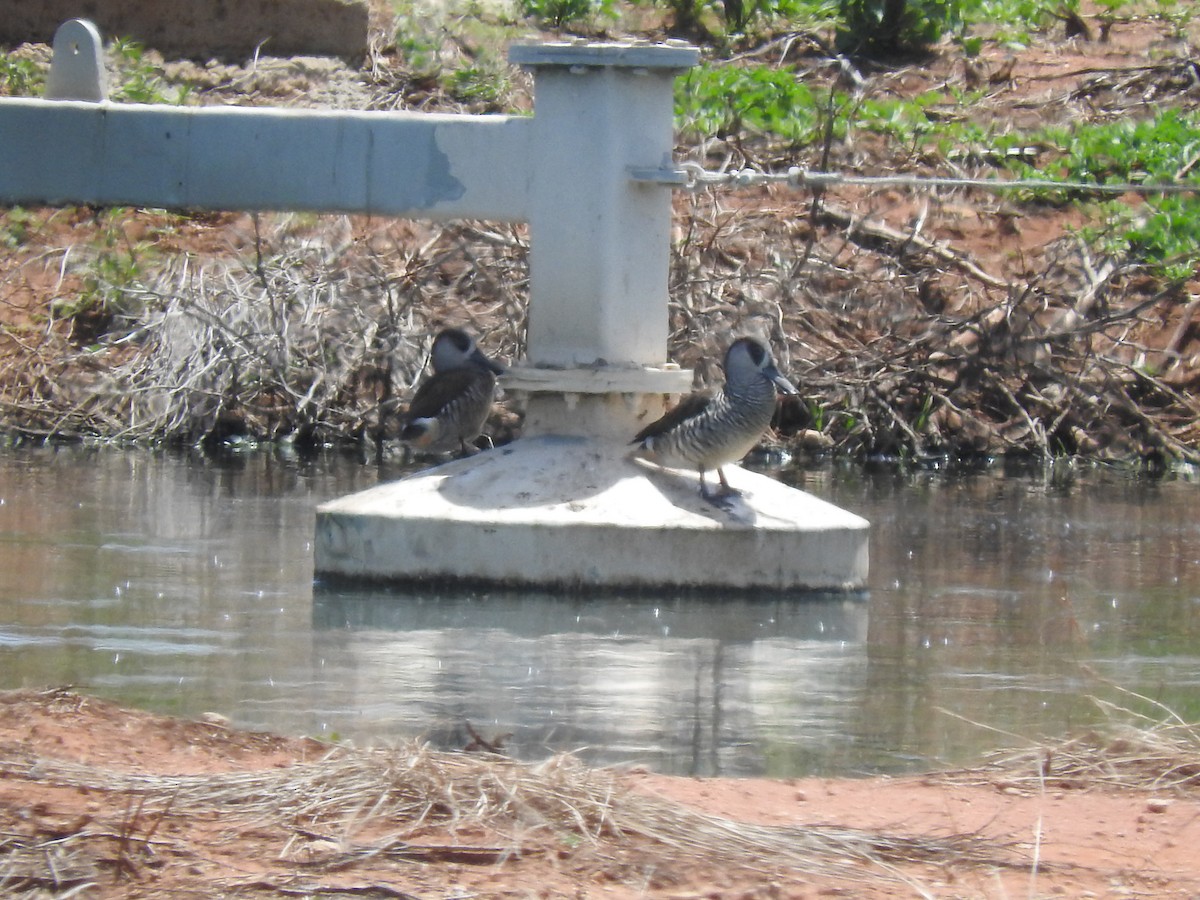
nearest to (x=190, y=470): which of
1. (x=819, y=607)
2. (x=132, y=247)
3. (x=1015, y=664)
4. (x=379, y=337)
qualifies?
(x=379, y=337)

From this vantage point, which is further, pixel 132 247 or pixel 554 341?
pixel 132 247

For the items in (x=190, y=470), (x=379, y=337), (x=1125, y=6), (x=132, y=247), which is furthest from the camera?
(x=1125, y=6)

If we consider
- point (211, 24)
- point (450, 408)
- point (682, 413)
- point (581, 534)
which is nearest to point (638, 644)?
point (581, 534)

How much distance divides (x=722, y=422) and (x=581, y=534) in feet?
2.37

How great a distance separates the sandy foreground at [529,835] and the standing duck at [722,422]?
9.73 ft

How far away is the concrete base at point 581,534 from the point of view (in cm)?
769

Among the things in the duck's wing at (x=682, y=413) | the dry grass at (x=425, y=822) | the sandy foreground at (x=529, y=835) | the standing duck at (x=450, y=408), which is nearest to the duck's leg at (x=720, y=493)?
the duck's wing at (x=682, y=413)

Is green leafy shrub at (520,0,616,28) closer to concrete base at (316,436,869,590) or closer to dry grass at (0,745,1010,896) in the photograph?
concrete base at (316,436,869,590)

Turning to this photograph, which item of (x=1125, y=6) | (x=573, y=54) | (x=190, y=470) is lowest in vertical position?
(x=190, y=470)

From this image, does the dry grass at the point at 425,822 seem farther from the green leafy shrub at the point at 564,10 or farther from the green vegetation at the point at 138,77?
the green leafy shrub at the point at 564,10

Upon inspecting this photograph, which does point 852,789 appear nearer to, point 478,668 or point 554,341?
point 478,668

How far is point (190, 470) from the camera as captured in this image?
38.7 ft

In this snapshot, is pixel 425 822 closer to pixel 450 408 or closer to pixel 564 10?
pixel 450 408

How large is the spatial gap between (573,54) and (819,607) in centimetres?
249
